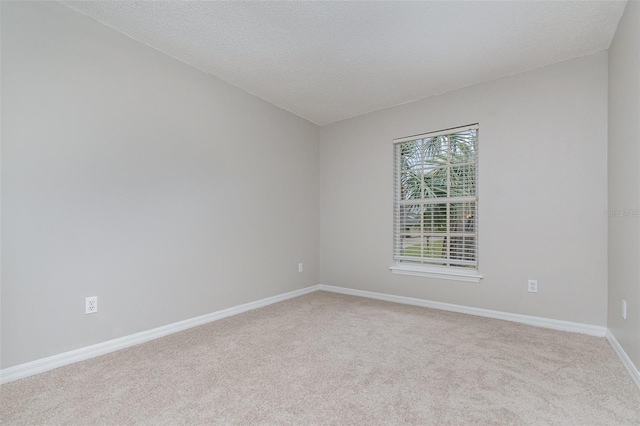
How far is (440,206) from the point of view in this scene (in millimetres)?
3623

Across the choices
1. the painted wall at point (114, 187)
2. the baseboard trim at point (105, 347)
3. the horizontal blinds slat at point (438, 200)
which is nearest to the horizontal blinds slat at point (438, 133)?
the horizontal blinds slat at point (438, 200)

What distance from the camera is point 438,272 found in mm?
3516

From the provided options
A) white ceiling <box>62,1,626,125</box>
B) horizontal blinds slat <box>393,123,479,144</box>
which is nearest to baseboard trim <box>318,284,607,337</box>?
horizontal blinds slat <box>393,123,479,144</box>

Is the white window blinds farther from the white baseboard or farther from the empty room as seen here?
the white baseboard

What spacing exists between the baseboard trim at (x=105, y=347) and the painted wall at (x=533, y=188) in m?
2.05

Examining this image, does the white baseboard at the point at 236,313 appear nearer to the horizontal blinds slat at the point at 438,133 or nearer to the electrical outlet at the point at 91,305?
the electrical outlet at the point at 91,305

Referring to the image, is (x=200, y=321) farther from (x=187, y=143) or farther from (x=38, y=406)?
(x=187, y=143)

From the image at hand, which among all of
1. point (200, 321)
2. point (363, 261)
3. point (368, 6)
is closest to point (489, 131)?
point (368, 6)

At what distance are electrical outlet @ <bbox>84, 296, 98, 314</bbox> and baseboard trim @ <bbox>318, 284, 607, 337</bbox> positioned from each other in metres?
2.87

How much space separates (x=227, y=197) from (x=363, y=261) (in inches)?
78.1

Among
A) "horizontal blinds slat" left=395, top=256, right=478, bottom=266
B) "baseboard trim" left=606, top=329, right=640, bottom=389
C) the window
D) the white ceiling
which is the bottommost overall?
"baseboard trim" left=606, top=329, right=640, bottom=389

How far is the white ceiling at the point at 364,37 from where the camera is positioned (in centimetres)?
217

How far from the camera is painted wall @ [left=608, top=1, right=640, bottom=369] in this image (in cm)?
193

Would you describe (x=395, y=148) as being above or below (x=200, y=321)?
above
